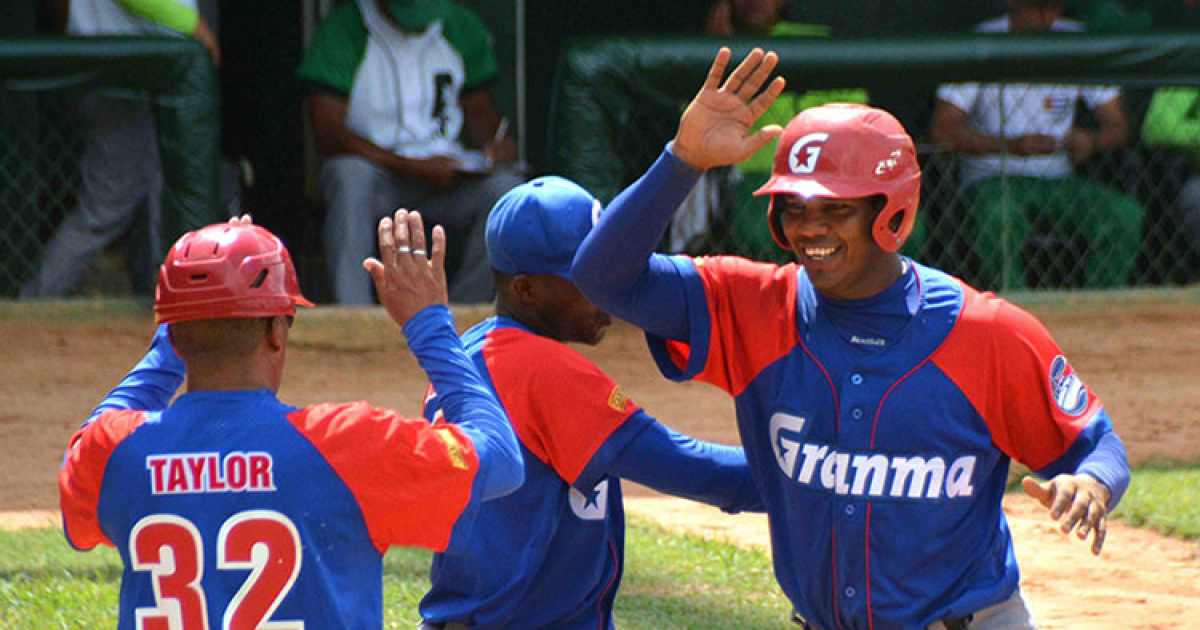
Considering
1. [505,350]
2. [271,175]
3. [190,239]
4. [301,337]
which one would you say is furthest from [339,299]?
[190,239]

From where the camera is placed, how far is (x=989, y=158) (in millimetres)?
7898

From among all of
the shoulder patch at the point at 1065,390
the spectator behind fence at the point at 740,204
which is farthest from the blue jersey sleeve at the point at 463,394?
the spectator behind fence at the point at 740,204

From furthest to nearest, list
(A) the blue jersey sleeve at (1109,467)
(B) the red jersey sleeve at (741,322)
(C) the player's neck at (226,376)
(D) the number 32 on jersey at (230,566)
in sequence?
1. (B) the red jersey sleeve at (741,322)
2. (A) the blue jersey sleeve at (1109,467)
3. (C) the player's neck at (226,376)
4. (D) the number 32 on jersey at (230,566)

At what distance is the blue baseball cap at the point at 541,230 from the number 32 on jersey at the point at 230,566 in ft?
3.08

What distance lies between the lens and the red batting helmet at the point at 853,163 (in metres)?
2.83

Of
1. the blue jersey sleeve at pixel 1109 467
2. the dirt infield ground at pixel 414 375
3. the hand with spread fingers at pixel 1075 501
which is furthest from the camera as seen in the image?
the dirt infield ground at pixel 414 375

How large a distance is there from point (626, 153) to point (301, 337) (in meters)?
1.80

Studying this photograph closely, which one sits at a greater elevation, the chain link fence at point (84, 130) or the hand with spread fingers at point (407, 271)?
the hand with spread fingers at point (407, 271)

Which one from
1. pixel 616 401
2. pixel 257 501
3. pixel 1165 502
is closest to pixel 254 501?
pixel 257 501

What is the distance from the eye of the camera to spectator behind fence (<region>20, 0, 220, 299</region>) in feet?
23.8

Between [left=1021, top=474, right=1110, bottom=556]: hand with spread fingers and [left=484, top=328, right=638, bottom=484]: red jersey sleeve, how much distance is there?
0.80 metres

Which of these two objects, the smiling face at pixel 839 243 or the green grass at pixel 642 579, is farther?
the green grass at pixel 642 579

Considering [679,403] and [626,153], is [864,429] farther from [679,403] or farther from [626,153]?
[626,153]

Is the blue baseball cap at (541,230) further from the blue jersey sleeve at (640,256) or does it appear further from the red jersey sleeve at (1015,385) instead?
the red jersey sleeve at (1015,385)
